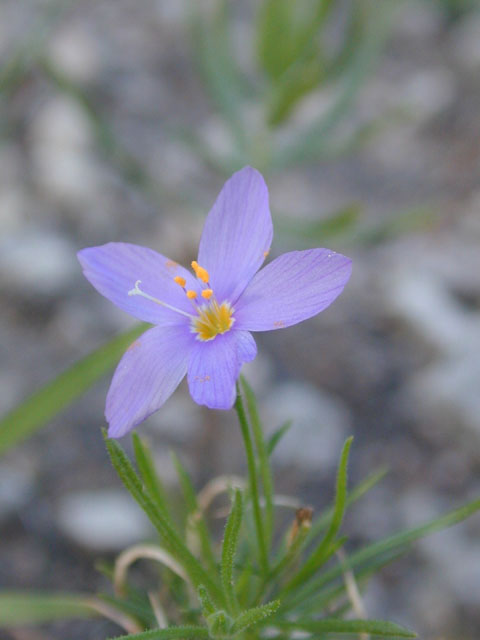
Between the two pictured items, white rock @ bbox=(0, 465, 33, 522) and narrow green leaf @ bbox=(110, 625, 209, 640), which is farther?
white rock @ bbox=(0, 465, 33, 522)

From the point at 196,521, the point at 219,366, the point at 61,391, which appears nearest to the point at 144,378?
the point at 219,366

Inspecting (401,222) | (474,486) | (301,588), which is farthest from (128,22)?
(301,588)

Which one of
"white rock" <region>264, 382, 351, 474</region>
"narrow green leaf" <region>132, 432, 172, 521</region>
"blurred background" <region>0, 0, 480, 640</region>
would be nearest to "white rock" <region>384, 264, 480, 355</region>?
"blurred background" <region>0, 0, 480, 640</region>

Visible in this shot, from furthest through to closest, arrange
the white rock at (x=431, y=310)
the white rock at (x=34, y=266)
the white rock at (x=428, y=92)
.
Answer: the white rock at (x=428, y=92), the white rock at (x=34, y=266), the white rock at (x=431, y=310)

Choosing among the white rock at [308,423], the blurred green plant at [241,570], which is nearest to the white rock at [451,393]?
the white rock at [308,423]

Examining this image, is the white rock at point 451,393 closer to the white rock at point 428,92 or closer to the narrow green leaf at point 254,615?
the narrow green leaf at point 254,615

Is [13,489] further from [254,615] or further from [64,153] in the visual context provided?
[64,153]

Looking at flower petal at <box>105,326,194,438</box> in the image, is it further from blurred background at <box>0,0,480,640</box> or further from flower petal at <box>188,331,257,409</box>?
blurred background at <box>0,0,480,640</box>

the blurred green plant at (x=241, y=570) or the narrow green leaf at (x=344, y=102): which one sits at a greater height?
the narrow green leaf at (x=344, y=102)
